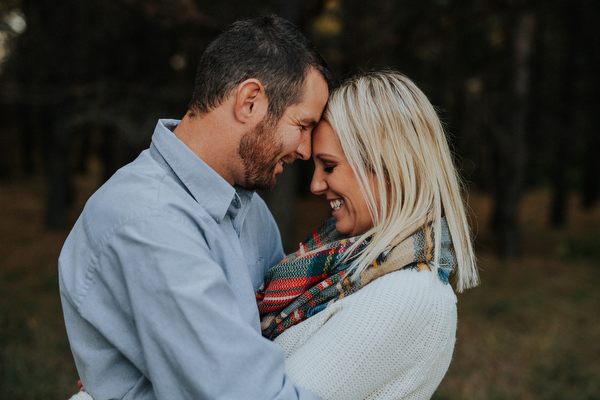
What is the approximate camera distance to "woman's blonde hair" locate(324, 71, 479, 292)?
200cm

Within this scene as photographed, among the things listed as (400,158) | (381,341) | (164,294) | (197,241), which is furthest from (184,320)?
(400,158)

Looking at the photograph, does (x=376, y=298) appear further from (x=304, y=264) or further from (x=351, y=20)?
(x=351, y=20)

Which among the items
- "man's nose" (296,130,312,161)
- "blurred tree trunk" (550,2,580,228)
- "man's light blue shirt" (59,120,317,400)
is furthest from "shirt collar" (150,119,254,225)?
"blurred tree trunk" (550,2,580,228)

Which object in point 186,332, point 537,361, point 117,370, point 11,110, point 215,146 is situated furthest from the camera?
point 11,110

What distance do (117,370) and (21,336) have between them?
15.5 ft

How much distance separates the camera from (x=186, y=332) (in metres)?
1.35

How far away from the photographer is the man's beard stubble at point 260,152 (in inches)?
73.1

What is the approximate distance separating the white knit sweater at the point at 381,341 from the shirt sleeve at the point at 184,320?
22 cm

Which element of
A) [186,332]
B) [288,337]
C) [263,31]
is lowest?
[288,337]

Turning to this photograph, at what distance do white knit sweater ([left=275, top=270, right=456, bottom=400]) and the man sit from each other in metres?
0.12

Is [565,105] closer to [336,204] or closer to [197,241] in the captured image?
[336,204]

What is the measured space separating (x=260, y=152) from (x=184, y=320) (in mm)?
753

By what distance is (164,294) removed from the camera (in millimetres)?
1349

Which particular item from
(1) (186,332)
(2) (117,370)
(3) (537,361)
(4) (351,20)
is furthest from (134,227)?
(4) (351,20)
